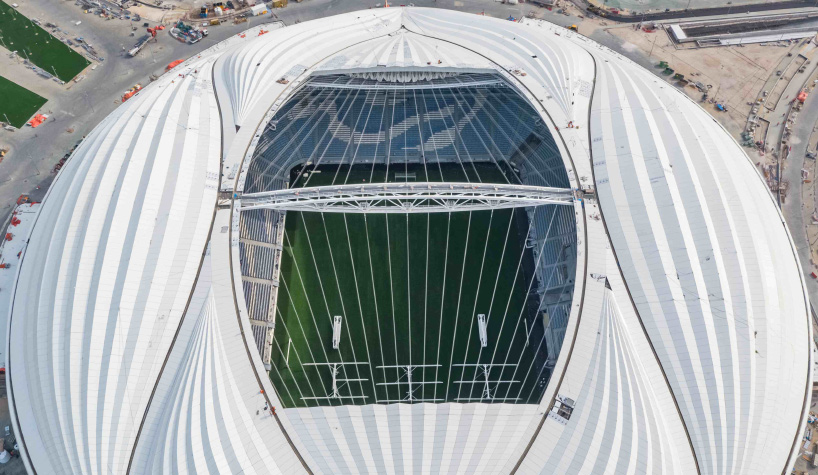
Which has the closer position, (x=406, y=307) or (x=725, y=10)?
(x=406, y=307)

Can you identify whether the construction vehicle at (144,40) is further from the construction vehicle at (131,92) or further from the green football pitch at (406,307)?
the green football pitch at (406,307)

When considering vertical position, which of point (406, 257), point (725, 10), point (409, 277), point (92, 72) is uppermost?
point (725, 10)

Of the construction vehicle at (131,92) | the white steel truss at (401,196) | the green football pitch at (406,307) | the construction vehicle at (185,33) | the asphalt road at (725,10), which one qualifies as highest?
the asphalt road at (725,10)

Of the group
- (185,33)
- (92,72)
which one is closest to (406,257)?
(185,33)

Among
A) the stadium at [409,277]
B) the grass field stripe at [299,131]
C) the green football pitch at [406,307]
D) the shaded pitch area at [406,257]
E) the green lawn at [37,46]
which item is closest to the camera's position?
the stadium at [409,277]

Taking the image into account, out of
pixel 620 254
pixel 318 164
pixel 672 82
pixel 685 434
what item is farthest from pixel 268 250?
pixel 672 82

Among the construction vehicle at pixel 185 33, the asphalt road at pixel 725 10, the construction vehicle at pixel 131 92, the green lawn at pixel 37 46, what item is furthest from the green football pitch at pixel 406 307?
the asphalt road at pixel 725 10

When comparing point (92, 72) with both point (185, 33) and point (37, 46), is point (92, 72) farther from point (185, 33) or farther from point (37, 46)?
point (185, 33)
